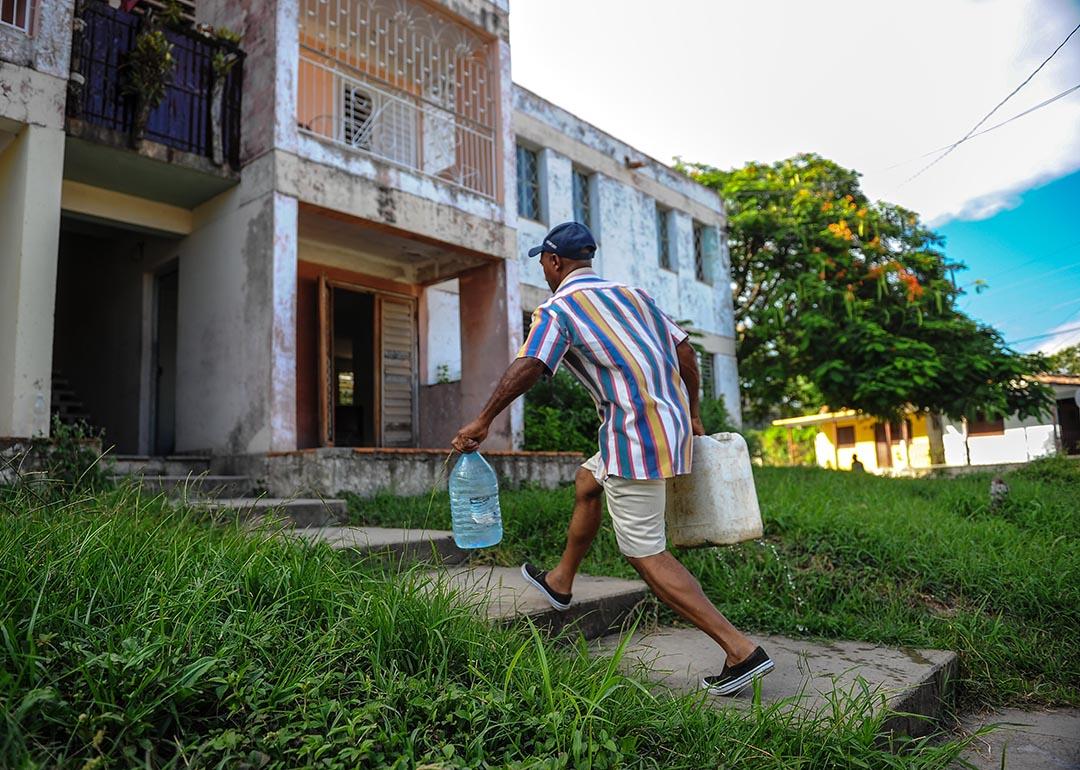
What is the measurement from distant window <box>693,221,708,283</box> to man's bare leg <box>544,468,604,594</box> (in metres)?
12.3

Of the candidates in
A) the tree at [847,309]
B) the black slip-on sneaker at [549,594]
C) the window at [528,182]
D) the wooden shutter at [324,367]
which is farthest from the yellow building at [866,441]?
the black slip-on sneaker at [549,594]

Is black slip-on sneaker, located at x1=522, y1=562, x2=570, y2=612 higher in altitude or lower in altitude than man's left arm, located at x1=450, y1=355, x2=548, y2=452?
lower

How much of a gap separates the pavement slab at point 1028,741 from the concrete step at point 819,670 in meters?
0.17

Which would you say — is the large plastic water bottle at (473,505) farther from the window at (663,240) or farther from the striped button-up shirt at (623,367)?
the window at (663,240)

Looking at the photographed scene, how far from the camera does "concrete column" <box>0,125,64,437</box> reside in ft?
17.9

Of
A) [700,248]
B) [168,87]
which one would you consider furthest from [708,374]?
[168,87]

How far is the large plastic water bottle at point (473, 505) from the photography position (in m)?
3.25

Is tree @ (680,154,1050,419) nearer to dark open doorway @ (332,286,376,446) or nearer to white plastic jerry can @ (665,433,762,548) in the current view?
dark open doorway @ (332,286,376,446)

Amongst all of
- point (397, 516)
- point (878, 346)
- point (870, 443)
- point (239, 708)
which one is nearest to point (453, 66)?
point (397, 516)

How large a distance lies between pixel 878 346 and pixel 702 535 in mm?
13359

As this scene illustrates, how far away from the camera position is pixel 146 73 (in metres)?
6.41

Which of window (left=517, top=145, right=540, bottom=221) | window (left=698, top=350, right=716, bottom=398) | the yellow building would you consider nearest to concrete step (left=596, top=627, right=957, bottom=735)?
window (left=517, top=145, right=540, bottom=221)

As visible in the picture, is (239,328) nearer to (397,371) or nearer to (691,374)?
(397,371)

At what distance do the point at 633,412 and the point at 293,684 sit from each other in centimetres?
141
